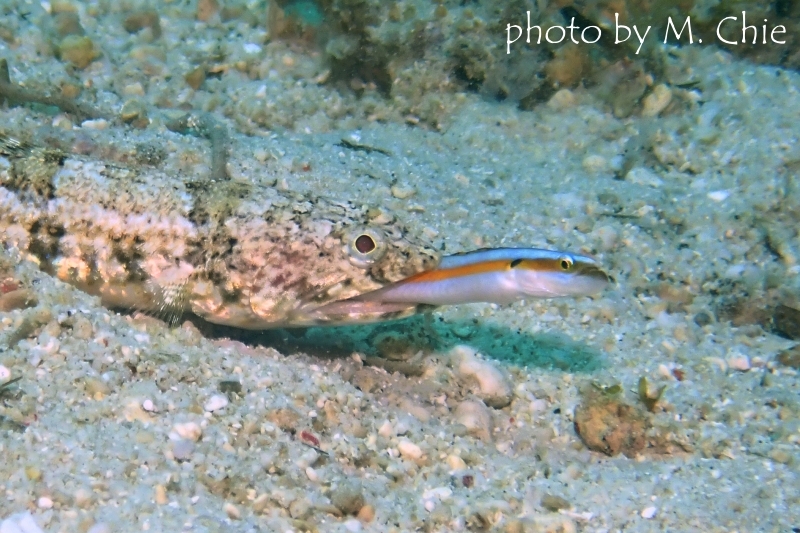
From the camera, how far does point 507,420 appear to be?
143 inches

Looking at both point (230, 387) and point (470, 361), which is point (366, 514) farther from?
point (470, 361)

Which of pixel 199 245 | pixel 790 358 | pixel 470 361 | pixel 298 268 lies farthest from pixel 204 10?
pixel 790 358

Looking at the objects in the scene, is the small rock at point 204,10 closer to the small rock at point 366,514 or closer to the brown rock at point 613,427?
the brown rock at point 613,427

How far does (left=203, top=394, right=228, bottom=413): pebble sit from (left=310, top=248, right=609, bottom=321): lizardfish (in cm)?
78

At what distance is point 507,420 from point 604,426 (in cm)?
55

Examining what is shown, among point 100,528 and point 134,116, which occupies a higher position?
point 134,116

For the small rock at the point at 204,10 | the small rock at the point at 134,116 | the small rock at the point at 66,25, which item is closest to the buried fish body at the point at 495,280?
the small rock at the point at 134,116

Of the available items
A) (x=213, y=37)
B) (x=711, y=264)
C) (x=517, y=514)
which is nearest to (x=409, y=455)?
(x=517, y=514)

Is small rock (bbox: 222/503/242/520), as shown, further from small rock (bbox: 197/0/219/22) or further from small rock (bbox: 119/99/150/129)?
small rock (bbox: 197/0/219/22)

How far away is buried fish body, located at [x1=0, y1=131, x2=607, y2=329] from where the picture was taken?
10.9 ft

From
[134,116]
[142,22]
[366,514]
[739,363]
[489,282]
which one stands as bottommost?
[739,363]

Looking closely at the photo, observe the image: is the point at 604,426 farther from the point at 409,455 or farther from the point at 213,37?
the point at 213,37

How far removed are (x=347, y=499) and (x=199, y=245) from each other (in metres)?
1.66

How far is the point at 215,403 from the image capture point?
276 cm
